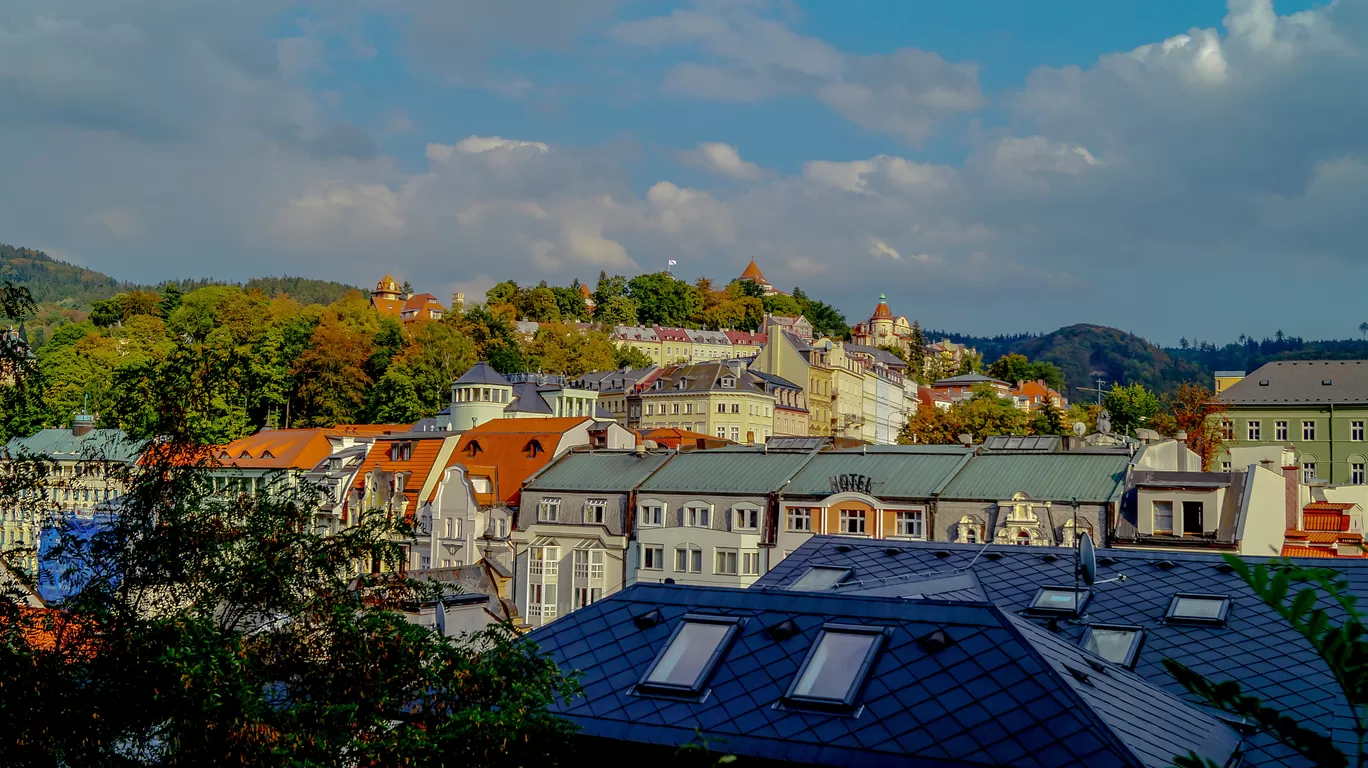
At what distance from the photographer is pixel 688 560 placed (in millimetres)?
52312

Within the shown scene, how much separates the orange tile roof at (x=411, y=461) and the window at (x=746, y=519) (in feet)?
60.0

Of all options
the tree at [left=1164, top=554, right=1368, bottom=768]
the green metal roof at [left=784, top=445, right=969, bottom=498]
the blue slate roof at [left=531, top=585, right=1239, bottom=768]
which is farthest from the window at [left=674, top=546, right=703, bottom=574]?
the tree at [left=1164, top=554, right=1368, bottom=768]

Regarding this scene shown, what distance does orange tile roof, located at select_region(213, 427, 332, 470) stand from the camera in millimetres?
80812

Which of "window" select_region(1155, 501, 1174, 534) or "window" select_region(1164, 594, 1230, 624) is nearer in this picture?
"window" select_region(1164, 594, 1230, 624)

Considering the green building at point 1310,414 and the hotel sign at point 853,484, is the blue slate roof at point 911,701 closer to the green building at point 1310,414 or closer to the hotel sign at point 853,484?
the hotel sign at point 853,484

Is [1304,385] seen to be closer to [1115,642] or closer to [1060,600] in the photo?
[1060,600]

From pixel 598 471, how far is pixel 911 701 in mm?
43298

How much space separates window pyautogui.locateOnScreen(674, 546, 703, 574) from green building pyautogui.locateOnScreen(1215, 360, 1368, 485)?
2120 inches

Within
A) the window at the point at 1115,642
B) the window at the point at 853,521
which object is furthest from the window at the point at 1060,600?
the window at the point at 853,521

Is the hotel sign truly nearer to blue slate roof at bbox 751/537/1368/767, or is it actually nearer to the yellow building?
blue slate roof at bbox 751/537/1368/767

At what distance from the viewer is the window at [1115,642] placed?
783 inches

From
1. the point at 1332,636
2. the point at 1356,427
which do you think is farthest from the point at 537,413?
the point at 1332,636

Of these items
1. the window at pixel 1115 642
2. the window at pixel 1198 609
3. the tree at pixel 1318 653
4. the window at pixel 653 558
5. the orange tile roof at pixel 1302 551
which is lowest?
the window at pixel 653 558

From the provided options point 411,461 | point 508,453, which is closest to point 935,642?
point 508,453
